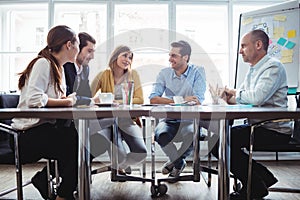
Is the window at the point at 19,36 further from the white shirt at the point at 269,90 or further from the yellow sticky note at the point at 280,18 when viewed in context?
the white shirt at the point at 269,90

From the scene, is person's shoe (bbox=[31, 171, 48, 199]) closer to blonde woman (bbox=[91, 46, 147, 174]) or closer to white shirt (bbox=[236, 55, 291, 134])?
blonde woman (bbox=[91, 46, 147, 174])

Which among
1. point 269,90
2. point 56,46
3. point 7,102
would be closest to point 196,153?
A: point 269,90

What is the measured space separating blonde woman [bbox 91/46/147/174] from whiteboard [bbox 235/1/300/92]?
4.40 feet

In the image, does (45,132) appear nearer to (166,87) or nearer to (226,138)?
(226,138)

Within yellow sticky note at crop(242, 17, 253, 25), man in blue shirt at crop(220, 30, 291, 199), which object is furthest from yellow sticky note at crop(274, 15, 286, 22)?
man in blue shirt at crop(220, 30, 291, 199)

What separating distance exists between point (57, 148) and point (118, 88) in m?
0.75

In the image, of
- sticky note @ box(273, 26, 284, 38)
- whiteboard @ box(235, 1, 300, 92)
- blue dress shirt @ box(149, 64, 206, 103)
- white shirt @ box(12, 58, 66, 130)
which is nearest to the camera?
white shirt @ box(12, 58, 66, 130)

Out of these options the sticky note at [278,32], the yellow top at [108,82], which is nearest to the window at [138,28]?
the sticky note at [278,32]

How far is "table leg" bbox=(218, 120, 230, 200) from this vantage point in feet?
4.81

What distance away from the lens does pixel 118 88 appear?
2402 millimetres

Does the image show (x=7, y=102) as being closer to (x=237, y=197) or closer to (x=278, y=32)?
(x=237, y=197)

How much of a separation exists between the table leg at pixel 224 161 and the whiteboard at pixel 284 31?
1.81 metres

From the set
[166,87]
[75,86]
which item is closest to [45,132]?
[75,86]

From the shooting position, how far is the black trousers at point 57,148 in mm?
1720
